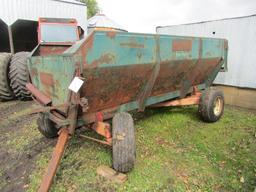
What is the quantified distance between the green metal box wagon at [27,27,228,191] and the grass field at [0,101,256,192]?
1.26 feet

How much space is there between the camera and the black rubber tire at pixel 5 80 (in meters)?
6.77

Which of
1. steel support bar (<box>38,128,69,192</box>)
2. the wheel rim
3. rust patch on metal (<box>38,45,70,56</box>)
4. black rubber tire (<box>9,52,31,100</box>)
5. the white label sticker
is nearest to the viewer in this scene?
the white label sticker

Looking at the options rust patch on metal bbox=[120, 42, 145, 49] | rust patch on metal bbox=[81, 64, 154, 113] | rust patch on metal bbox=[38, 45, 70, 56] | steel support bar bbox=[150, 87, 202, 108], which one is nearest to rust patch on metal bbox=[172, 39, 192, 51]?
rust patch on metal bbox=[81, 64, 154, 113]

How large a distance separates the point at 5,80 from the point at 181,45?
5.29 meters

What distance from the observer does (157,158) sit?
3775 mm

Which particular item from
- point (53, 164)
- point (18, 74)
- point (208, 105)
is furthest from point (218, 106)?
point (18, 74)

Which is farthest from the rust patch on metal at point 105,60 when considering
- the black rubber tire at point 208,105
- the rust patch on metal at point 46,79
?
the black rubber tire at point 208,105

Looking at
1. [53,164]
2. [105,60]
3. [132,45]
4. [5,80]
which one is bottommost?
[53,164]

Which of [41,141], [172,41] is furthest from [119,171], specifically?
[172,41]

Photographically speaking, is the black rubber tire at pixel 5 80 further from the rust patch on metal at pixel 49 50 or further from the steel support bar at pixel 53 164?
the steel support bar at pixel 53 164

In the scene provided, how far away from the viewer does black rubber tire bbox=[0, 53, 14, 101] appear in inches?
267

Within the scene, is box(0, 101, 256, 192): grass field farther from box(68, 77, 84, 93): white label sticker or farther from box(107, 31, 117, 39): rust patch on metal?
box(107, 31, 117, 39): rust patch on metal

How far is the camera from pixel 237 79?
278 inches

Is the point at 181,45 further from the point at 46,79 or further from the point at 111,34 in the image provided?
the point at 46,79
